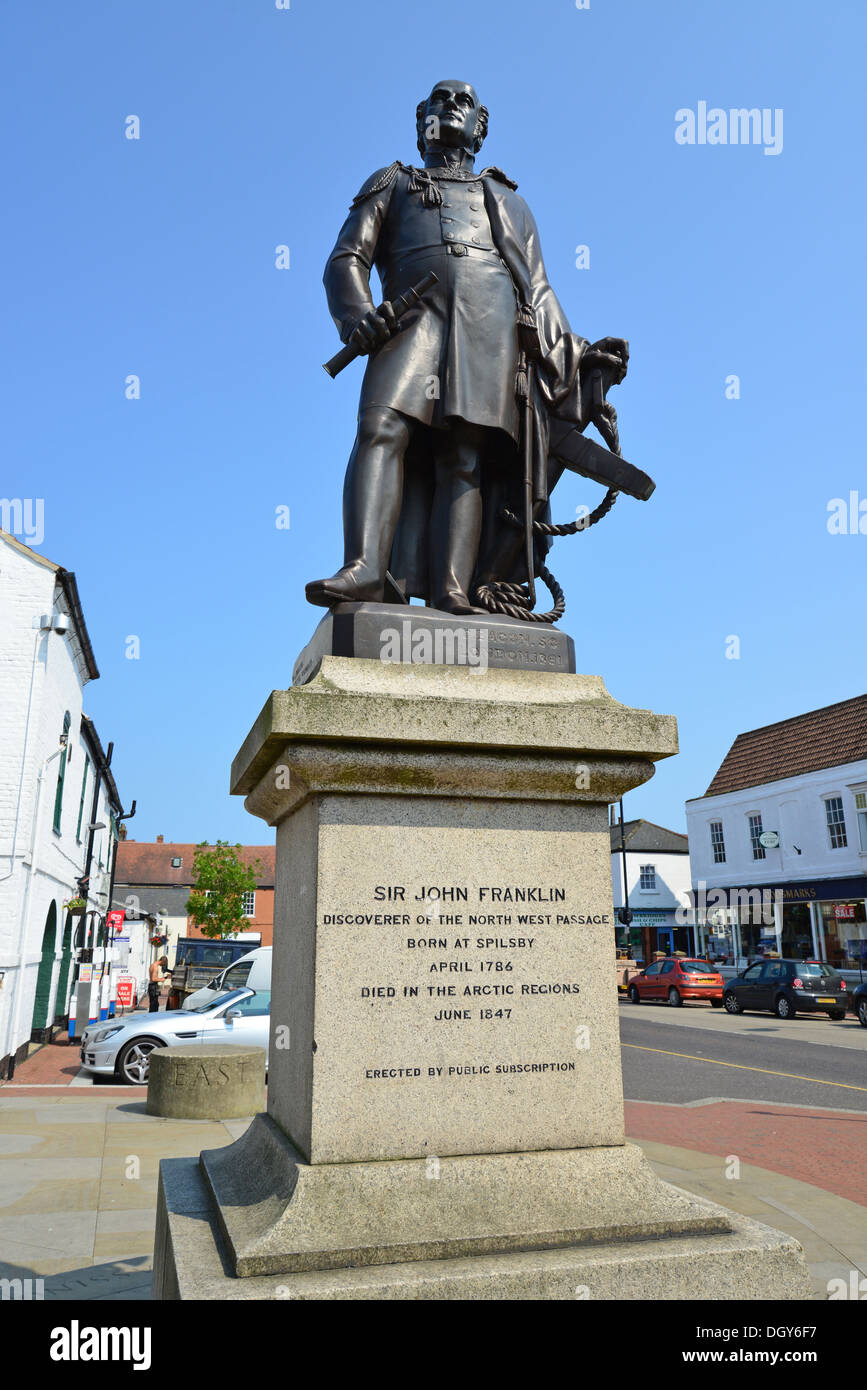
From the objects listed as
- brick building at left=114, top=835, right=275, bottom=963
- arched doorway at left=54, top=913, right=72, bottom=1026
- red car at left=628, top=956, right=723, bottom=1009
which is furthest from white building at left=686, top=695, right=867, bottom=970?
brick building at left=114, top=835, right=275, bottom=963

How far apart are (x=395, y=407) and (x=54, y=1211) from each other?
18.1ft

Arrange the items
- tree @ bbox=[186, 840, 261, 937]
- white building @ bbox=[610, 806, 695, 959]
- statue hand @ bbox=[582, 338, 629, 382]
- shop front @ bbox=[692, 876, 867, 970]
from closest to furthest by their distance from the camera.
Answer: statue hand @ bbox=[582, 338, 629, 382], shop front @ bbox=[692, 876, 867, 970], white building @ bbox=[610, 806, 695, 959], tree @ bbox=[186, 840, 261, 937]

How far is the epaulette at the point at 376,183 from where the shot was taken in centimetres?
413

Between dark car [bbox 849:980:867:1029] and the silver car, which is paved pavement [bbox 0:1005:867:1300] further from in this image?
dark car [bbox 849:980:867:1029]

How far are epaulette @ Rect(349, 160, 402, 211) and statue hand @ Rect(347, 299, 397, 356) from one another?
67 centimetres

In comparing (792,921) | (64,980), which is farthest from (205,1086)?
(792,921)

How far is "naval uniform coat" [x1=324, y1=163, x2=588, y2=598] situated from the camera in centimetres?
387

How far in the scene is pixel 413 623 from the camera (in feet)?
11.3

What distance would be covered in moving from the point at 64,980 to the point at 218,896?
35146mm

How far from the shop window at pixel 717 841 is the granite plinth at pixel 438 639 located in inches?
1454

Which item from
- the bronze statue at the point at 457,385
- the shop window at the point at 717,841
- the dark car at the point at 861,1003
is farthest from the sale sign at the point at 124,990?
the shop window at the point at 717,841
